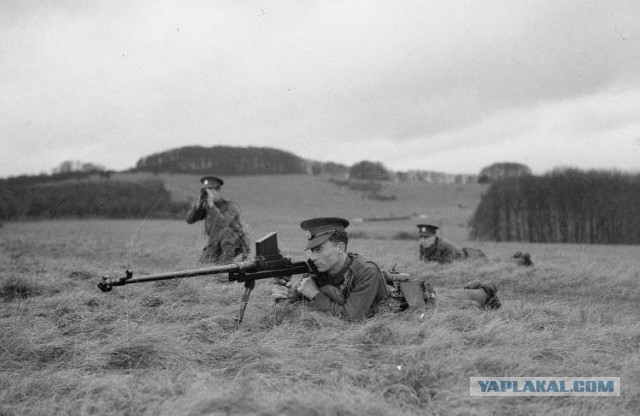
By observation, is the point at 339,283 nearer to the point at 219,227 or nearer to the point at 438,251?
the point at 219,227

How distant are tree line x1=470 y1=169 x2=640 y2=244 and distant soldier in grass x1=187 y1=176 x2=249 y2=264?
32458 mm

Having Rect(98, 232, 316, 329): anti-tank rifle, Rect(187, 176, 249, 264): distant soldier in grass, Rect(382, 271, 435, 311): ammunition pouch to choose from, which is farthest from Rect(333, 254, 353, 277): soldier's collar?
Rect(187, 176, 249, 264): distant soldier in grass

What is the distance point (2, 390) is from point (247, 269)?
2149 mm

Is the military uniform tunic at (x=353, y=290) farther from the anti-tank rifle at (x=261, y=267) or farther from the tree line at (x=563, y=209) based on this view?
the tree line at (x=563, y=209)

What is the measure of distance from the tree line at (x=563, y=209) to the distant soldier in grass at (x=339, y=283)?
35510 millimetres

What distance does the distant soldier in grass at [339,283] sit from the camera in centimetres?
529

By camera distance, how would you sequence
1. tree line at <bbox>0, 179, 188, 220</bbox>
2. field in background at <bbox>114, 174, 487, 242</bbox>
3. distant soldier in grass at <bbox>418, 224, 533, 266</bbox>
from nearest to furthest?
distant soldier in grass at <bbox>418, 224, 533, 266</bbox> < tree line at <bbox>0, 179, 188, 220</bbox> < field in background at <bbox>114, 174, 487, 242</bbox>

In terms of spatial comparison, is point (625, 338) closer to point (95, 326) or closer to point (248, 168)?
point (95, 326)

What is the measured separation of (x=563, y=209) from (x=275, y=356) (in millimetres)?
39023

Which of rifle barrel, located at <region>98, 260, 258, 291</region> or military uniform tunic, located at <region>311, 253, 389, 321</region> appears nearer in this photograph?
rifle barrel, located at <region>98, 260, 258, 291</region>

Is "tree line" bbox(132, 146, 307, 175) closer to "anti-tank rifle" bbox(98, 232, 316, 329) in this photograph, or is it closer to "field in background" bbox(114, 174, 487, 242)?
"field in background" bbox(114, 174, 487, 242)

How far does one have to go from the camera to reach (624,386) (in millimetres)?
3568

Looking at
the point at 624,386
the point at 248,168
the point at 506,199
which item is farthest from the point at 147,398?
the point at 248,168

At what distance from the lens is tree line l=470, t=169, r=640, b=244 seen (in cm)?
3575
